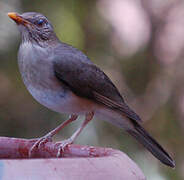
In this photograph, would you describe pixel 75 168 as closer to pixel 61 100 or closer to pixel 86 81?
pixel 61 100

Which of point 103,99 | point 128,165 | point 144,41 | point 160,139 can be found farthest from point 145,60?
point 128,165

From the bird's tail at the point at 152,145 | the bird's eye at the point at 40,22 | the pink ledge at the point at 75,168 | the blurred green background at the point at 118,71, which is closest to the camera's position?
the pink ledge at the point at 75,168

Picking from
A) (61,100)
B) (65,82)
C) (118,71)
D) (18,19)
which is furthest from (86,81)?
(118,71)

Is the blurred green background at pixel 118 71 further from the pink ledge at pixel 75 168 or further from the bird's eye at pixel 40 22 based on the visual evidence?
the pink ledge at pixel 75 168

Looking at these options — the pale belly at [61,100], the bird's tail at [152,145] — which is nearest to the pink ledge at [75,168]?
the pale belly at [61,100]

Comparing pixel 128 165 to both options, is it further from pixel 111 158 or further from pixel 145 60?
pixel 145 60

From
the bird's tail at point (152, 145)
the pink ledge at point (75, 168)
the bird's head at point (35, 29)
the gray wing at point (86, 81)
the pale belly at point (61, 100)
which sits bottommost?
the bird's tail at point (152, 145)

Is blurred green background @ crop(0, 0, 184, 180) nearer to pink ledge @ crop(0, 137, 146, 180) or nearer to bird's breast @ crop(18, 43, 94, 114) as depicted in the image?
bird's breast @ crop(18, 43, 94, 114)

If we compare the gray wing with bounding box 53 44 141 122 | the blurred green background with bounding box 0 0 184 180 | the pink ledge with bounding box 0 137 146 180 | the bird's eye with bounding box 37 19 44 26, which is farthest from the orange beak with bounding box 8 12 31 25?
the pink ledge with bounding box 0 137 146 180
